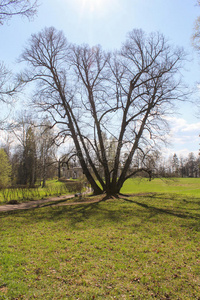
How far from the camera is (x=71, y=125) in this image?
1681cm

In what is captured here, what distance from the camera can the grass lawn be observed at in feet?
12.0

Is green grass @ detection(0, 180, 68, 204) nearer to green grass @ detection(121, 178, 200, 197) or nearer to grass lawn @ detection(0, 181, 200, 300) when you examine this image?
green grass @ detection(121, 178, 200, 197)

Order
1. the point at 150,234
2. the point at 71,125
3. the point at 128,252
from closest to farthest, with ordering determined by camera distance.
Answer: the point at 128,252 < the point at 150,234 < the point at 71,125

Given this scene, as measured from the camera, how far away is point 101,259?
4.88m

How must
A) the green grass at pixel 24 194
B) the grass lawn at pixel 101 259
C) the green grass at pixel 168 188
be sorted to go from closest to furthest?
the grass lawn at pixel 101 259
the green grass at pixel 168 188
the green grass at pixel 24 194

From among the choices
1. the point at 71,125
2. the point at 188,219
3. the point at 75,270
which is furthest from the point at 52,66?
the point at 75,270

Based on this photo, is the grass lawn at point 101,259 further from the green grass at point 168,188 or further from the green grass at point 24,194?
the green grass at point 24,194

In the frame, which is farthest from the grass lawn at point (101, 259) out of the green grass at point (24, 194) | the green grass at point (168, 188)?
the green grass at point (24, 194)

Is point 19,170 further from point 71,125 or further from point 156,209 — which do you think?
point 156,209

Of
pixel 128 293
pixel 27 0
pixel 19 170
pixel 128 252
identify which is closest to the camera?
pixel 128 293

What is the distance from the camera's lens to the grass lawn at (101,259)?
3.66m

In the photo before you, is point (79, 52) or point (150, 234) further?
Result: point (79, 52)

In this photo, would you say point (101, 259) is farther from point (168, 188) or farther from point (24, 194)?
point (168, 188)

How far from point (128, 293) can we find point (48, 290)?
1363 millimetres
